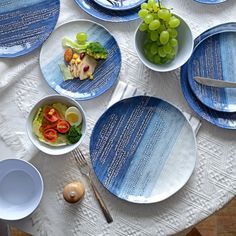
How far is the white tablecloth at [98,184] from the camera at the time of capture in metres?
1.02

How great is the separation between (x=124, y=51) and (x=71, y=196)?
31 cm

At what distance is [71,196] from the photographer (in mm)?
998

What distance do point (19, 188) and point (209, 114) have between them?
1.31 feet

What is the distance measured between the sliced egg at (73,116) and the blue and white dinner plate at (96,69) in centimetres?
4

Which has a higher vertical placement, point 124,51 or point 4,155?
point 124,51

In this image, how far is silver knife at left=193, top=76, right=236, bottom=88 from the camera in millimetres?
1061

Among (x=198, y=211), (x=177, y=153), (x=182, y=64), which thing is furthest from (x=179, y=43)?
(x=198, y=211)

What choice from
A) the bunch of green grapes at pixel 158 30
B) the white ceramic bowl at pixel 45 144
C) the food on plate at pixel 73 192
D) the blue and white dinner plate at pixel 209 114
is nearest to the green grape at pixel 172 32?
the bunch of green grapes at pixel 158 30

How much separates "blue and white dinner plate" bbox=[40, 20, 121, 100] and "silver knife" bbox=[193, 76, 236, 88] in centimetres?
16

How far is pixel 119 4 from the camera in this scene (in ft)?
3.63

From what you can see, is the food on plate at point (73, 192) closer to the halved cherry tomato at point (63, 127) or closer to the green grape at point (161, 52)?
the halved cherry tomato at point (63, 127)

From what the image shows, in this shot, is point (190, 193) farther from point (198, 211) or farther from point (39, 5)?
point (39, 5)

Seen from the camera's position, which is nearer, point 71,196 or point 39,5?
point 71,196

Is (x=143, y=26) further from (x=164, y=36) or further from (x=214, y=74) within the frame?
(x=214, y=74)
